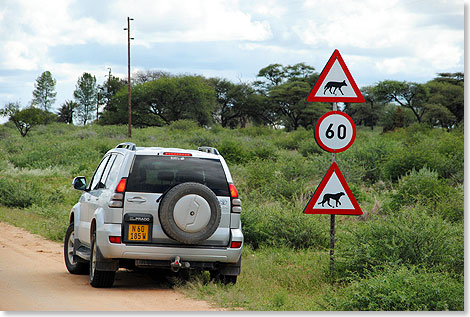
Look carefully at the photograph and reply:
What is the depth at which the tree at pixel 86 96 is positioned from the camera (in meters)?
90.9

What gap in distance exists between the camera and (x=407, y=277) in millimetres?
7277

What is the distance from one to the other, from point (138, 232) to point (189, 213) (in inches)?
26.0

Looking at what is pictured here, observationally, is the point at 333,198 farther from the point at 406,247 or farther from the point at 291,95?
the point at 291,95

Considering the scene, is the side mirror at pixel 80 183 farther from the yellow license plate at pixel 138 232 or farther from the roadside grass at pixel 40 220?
the roadside grass at pixel 40 220

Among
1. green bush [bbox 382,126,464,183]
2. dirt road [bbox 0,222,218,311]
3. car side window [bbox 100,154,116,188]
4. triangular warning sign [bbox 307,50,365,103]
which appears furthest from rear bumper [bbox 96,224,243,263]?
green bush [bbox 382,126,464,183]

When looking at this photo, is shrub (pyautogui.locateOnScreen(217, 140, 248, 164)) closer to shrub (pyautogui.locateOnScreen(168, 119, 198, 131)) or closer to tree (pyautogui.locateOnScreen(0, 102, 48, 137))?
shrub (pyautogui.locateOnScreen(168, 119, 198, 131))

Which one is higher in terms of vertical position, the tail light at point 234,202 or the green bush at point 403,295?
the tail light at point 234,202

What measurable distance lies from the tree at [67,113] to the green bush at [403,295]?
289ft

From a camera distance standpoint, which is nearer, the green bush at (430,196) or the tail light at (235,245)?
the tail light at (235,245)

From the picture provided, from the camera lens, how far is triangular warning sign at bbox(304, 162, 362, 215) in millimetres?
8586

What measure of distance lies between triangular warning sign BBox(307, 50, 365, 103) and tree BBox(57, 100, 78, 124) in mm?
86481

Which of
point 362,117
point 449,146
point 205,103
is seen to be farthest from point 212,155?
point 362,117

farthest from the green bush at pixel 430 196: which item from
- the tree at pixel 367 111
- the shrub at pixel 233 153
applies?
the tree at pixel 367 111

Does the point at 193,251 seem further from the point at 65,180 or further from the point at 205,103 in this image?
the point at 205,103
